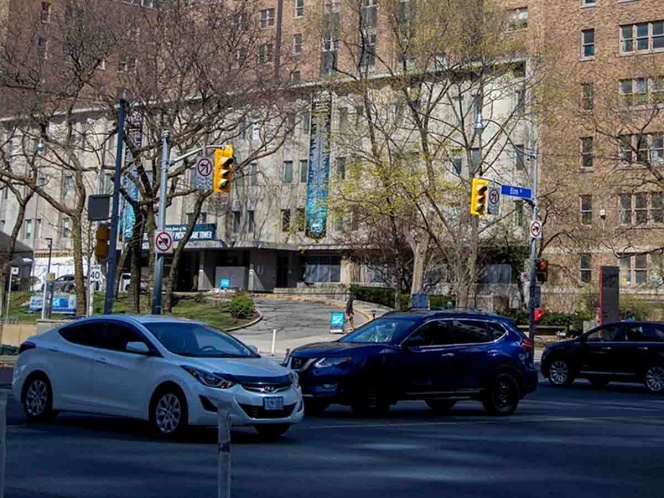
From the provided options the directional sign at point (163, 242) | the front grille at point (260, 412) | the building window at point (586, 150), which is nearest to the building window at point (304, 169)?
the building window at point (586, 150)

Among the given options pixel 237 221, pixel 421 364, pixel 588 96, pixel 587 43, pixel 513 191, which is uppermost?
pixel 587 43

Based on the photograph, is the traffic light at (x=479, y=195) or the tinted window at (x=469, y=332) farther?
the traffic light at (x=479, y=195)

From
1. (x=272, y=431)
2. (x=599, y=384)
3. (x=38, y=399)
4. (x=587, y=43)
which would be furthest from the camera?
(x=587, y=43)

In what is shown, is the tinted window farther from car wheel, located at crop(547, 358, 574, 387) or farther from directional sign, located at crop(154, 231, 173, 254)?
directional sign, located at crop(154, 231, 173, 254)

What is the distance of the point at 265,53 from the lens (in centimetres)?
3859

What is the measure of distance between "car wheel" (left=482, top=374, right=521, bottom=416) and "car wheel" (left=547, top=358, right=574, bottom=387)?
9.23 metres

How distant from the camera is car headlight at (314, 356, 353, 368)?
50.4ft

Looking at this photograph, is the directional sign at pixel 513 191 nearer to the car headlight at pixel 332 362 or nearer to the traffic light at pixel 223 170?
the traffic light at pixel 223 170

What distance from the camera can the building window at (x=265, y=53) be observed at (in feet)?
124

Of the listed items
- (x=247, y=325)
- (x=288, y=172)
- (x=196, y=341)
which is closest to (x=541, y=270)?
(x=247, y=325)

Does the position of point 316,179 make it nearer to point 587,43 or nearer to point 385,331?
point 587,43

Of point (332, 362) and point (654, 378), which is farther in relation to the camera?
point (654, 378)

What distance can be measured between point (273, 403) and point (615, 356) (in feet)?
51.4

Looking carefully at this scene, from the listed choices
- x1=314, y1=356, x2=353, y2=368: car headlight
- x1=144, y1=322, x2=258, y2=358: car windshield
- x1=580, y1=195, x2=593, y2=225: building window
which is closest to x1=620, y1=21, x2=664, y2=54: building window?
x1=580, y1=195, x2=593, y2=225: building window
